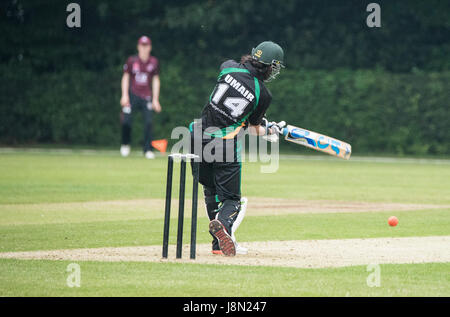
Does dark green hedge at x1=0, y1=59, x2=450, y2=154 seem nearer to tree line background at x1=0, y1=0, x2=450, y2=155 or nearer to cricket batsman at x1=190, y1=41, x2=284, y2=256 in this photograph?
tree line background at x1=0, y1=0, x2=450, y2=155

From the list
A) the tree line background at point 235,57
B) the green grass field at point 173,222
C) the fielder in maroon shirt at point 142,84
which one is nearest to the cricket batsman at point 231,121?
the green grass field at point 173,222

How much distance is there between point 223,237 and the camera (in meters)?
9.01

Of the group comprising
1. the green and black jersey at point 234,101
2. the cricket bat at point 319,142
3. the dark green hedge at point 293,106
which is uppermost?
the dark green hedge at point 293,106

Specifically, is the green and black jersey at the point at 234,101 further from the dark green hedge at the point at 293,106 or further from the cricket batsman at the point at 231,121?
the dark green hedge at the point at 293,106

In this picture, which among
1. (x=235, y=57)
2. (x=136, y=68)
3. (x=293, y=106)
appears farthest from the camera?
(x=235, y=57)

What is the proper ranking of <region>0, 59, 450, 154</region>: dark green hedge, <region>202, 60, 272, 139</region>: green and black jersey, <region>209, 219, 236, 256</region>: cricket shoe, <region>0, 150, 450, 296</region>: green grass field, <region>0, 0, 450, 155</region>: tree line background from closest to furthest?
<region>0, 150, 450, 296</region>: green grass field, <region>209, 219, 236, 256</region>: cricket shoe, <region>202, 60, 272, 139</region>: green and black jersey, <region>0, 59, 450, 154</region>: dark green hedge, <region>0, 0, 450, 155</region>: tree line background

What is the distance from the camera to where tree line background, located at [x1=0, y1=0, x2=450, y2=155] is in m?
29.6

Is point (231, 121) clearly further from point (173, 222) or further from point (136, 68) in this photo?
point (136, 68)

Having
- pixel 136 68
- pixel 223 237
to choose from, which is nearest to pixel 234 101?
pixel 223 237

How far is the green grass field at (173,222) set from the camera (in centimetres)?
743

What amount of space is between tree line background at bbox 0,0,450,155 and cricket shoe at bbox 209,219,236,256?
68.6ft

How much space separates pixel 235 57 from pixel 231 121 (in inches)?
911

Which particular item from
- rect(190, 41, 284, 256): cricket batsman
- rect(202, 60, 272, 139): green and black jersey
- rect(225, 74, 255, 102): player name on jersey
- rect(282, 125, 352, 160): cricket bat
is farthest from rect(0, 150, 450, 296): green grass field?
rect(225, 74, 255, 102): player name on jersey

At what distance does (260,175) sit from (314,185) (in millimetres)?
→ 2508
